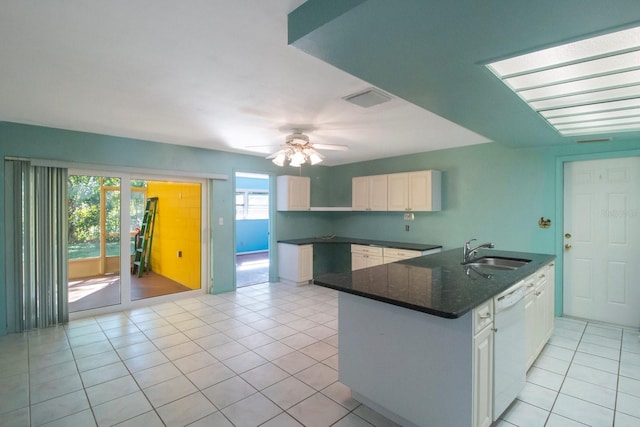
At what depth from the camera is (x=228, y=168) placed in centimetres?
520

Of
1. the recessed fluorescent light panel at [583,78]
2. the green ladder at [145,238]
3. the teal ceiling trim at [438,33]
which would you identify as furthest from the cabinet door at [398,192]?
the green ladder at [145,238]

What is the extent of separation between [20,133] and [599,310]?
281 inches

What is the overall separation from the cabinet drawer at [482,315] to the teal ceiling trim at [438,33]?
133 cm

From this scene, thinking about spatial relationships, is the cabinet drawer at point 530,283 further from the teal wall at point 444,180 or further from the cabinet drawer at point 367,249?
the cabinet drawer at point 367,249

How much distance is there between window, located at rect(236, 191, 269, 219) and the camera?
372 inches

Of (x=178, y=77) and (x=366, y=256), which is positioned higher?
(x=178, y=77)

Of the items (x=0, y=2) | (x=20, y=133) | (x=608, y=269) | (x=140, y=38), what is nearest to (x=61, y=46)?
(x=0, y=2)

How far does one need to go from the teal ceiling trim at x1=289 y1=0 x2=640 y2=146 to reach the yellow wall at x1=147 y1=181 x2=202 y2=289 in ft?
13.7

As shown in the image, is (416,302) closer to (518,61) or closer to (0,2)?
(518,61)

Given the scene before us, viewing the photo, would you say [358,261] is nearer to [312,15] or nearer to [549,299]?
[549,299]

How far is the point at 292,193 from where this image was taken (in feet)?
19.1

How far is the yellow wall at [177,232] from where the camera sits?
5.20 m

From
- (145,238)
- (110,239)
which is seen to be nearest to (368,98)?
(110,239)

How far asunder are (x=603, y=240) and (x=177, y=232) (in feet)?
20.6
